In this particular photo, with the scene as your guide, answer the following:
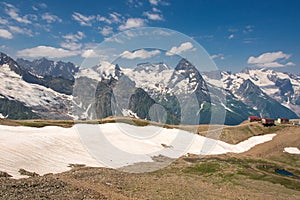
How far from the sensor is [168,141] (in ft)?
364

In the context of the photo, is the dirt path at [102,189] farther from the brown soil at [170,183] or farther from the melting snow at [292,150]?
the melting snow at [292,150]

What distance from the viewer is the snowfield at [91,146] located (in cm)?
5409

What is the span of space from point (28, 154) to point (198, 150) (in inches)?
2594

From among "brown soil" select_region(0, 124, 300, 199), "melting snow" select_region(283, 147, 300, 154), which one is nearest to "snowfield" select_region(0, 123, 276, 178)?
"brown soil" select_region(0, 124, 300, 199)

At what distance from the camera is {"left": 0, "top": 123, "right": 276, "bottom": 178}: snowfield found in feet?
177

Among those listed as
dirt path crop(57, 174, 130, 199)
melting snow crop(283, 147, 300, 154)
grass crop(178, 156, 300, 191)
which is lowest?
grass crop(178, 156, 300, 191)

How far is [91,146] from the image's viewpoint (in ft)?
261

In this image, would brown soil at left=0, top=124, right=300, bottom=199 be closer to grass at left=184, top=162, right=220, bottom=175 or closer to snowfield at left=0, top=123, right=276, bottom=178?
grass at left=184, top=162, right=220, bottom=175

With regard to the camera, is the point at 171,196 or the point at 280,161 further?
A: the point at 280,161

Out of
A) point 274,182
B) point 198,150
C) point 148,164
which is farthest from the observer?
point 198,150

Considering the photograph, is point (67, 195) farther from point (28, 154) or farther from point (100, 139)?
point (100, 139)

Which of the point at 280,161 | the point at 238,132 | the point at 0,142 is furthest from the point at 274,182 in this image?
the point at 238,132

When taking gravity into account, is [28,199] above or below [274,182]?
above

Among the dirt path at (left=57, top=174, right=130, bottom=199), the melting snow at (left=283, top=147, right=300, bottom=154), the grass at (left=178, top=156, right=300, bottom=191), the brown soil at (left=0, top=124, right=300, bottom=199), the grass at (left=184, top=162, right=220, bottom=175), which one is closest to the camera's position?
the brown soil at (left=0, top=124, right=300, bottom=199)
